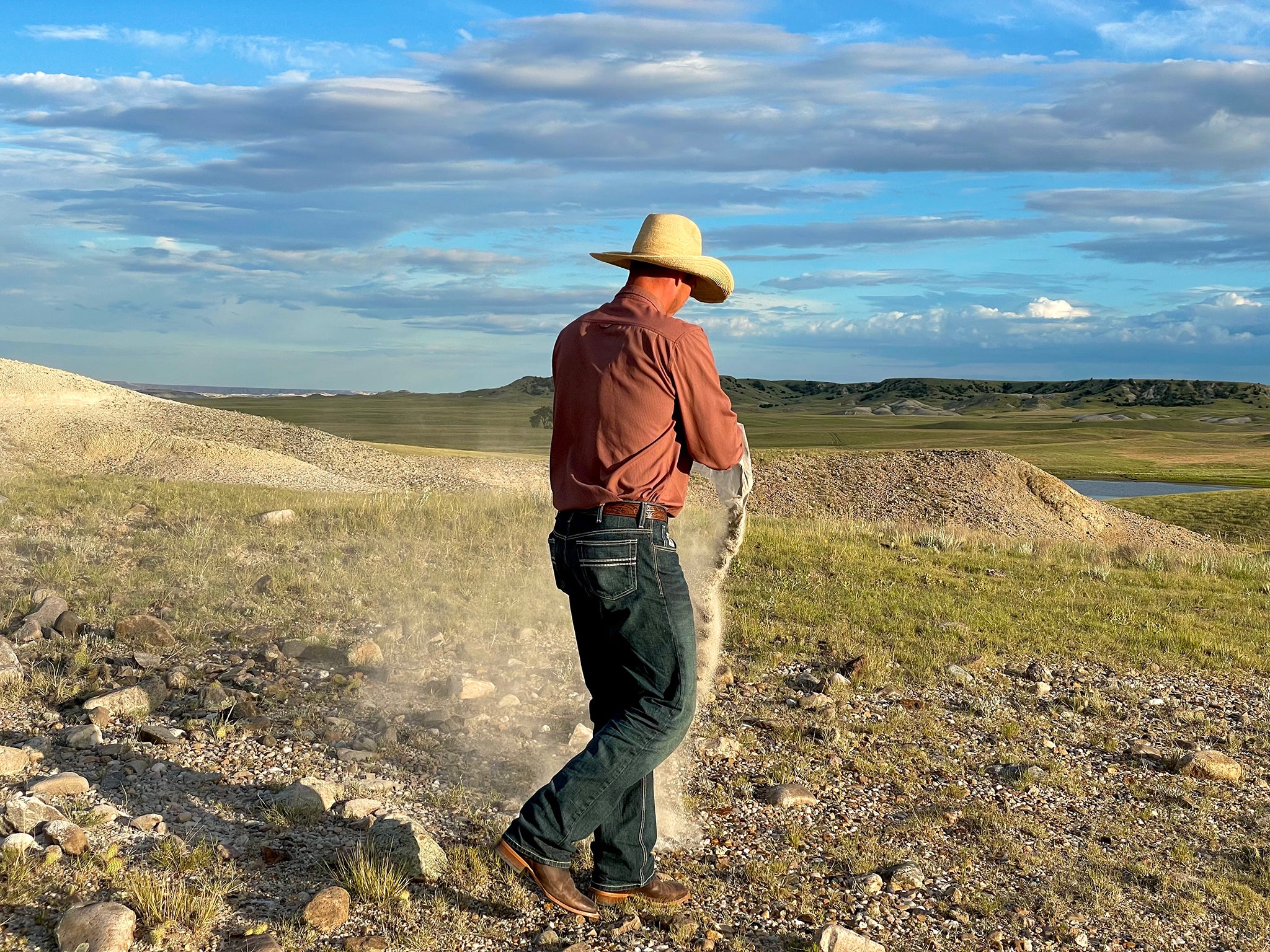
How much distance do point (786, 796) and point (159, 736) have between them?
3.07 meters

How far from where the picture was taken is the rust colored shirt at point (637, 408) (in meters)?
3.51

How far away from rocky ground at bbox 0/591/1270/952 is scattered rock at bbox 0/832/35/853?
12 mm

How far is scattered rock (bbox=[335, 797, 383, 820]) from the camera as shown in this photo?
4441 mm

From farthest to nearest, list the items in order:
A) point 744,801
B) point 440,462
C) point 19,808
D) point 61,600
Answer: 1. point 440,462
2. point 61,600
3. point 744,801
4. point 19,808

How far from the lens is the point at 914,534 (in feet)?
50.8

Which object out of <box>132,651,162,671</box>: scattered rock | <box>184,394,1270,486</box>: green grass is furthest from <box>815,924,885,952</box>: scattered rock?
<box>184,394,1270,486</box>: green grass

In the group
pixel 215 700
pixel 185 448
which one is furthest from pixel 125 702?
pixel 185 448

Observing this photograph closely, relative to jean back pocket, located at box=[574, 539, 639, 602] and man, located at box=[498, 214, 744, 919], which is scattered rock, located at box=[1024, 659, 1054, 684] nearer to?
man, located at box=[498, 214, 744, 919]

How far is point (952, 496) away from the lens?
26.2 m

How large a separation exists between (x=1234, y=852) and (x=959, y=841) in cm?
126

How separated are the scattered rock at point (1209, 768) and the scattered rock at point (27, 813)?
5549 millimetres

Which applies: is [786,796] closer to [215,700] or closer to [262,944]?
[262,944]

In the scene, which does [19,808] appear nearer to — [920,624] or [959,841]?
[959,841]

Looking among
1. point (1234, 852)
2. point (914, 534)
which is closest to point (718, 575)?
point (1234, 852)
